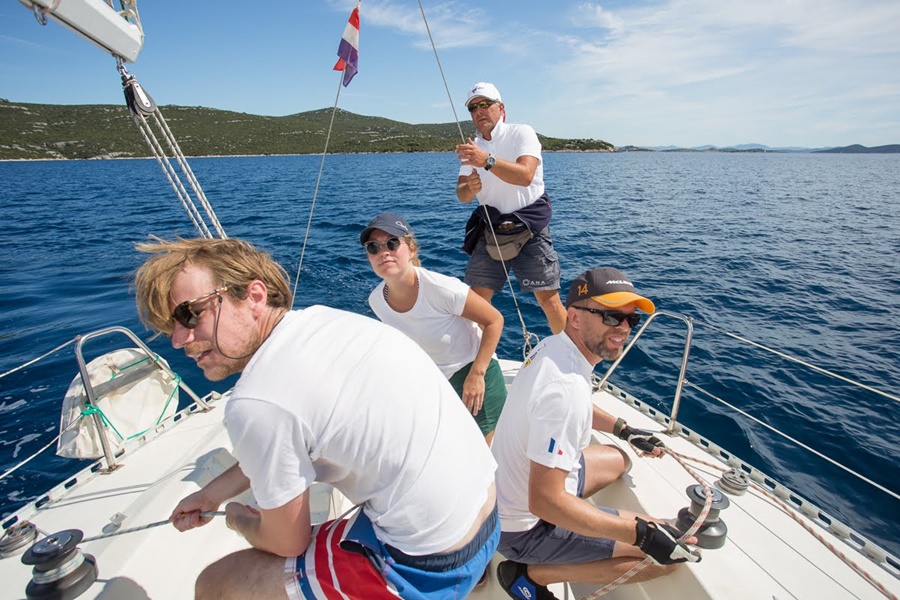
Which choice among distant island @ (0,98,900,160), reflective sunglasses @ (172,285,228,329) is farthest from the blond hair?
distant island @ (0,98,900,160)

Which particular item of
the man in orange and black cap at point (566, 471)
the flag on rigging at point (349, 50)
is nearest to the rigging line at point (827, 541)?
the man in orange and black cap at point (566, 471)

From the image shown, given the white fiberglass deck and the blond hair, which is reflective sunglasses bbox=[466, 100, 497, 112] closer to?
the blond hair

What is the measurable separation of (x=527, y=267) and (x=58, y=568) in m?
3.08

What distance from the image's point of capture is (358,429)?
1017mm

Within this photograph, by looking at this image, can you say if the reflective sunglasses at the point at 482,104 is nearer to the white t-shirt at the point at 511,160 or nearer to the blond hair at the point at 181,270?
the white t-shirt at the point at 511,160

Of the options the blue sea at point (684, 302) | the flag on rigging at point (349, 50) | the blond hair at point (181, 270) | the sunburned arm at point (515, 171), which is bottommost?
the blue sea at point (684, 302)

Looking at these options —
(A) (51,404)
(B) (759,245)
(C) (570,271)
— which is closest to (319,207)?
(C) (570,271)

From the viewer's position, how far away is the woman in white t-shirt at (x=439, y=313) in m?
2.34

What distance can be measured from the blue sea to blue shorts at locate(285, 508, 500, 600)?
51 cm

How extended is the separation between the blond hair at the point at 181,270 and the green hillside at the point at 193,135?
3589 inches

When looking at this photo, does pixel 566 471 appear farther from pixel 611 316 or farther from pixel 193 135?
pixel 193 135

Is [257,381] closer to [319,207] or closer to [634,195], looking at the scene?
[319,207]

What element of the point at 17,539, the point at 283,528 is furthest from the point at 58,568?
the point at 283,528

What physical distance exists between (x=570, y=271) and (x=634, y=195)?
17.0m
